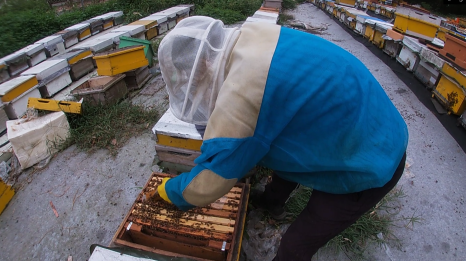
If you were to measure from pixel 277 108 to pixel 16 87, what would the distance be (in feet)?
12.4

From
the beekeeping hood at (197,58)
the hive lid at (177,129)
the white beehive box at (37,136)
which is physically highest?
the beekeeping hood at (197,58)

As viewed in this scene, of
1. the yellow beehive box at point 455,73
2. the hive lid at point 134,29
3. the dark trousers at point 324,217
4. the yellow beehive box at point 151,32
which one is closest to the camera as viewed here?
the dark trousers at point 324,217

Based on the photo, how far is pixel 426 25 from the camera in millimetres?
4102

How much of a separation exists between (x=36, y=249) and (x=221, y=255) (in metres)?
1.73

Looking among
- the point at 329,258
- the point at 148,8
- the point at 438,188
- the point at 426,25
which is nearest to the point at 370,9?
the point at 426,25

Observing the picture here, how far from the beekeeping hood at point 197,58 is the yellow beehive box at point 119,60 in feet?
10.4

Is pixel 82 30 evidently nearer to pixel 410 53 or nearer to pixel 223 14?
pixel 223 14

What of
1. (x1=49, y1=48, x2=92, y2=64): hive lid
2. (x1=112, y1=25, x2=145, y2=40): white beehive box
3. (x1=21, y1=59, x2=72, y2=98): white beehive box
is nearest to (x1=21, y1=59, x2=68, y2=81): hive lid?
(x1=21, y1=59, x2=72, y2=98): white beehive box

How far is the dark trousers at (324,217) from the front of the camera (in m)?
1.35

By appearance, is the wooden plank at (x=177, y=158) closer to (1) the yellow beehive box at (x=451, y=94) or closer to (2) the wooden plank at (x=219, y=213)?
(2) the wooden plank at (x=219, y=213)

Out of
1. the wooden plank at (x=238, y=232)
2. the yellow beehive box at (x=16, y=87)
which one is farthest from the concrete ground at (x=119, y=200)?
the yellow beehive box at (x=16, y=87)

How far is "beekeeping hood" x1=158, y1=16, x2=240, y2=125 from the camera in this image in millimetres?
1106

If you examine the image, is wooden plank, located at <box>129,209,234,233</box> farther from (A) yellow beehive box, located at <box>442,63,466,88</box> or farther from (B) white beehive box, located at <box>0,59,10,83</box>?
(B) white beehive box, located at <box>0,59,10,83</box>

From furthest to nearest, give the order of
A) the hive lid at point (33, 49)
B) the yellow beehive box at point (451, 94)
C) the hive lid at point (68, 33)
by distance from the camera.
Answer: the hive lid at point (68, 33) → the hive lid at point (33, 49) → the yellow beehive box at point (451, 94)
